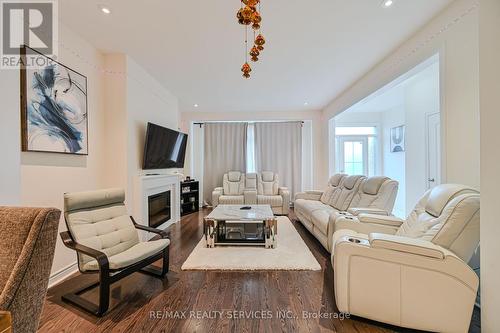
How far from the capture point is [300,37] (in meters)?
2.51

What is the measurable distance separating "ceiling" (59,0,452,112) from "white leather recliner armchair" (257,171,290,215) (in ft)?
8.06

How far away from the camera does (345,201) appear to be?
3.53 metres

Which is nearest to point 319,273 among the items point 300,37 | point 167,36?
point 300,37

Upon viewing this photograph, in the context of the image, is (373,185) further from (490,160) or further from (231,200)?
(231,200)

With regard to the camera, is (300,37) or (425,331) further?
(300,37)

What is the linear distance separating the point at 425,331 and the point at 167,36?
353 cm

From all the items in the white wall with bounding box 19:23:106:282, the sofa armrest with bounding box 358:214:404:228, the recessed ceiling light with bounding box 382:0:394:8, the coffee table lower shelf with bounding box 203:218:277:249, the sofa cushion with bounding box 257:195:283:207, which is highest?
the recessed ceiling light with bounding box 382:0:394:8

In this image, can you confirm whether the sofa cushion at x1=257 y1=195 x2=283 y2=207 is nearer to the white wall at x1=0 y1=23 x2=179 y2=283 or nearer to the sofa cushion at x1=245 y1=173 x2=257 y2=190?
the sofa cushion at x1=245 y1=173 x2=257 y2=190

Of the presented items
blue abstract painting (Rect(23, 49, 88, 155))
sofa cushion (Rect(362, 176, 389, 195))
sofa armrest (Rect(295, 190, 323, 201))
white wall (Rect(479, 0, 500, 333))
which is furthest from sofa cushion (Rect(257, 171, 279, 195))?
white wall (Rect(479, 0, 500, 333))

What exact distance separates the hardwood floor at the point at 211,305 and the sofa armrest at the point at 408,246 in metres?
0.61

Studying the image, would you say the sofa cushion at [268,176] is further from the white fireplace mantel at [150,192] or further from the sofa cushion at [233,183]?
the white fireplace mantel at [150,192]

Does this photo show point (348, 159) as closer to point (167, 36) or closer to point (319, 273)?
point (319, 273)

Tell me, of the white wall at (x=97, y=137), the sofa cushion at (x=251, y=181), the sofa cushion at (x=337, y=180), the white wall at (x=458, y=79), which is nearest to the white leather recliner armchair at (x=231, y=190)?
the sofa cushion at (x=251, y=181)

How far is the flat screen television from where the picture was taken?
336 centimetres
